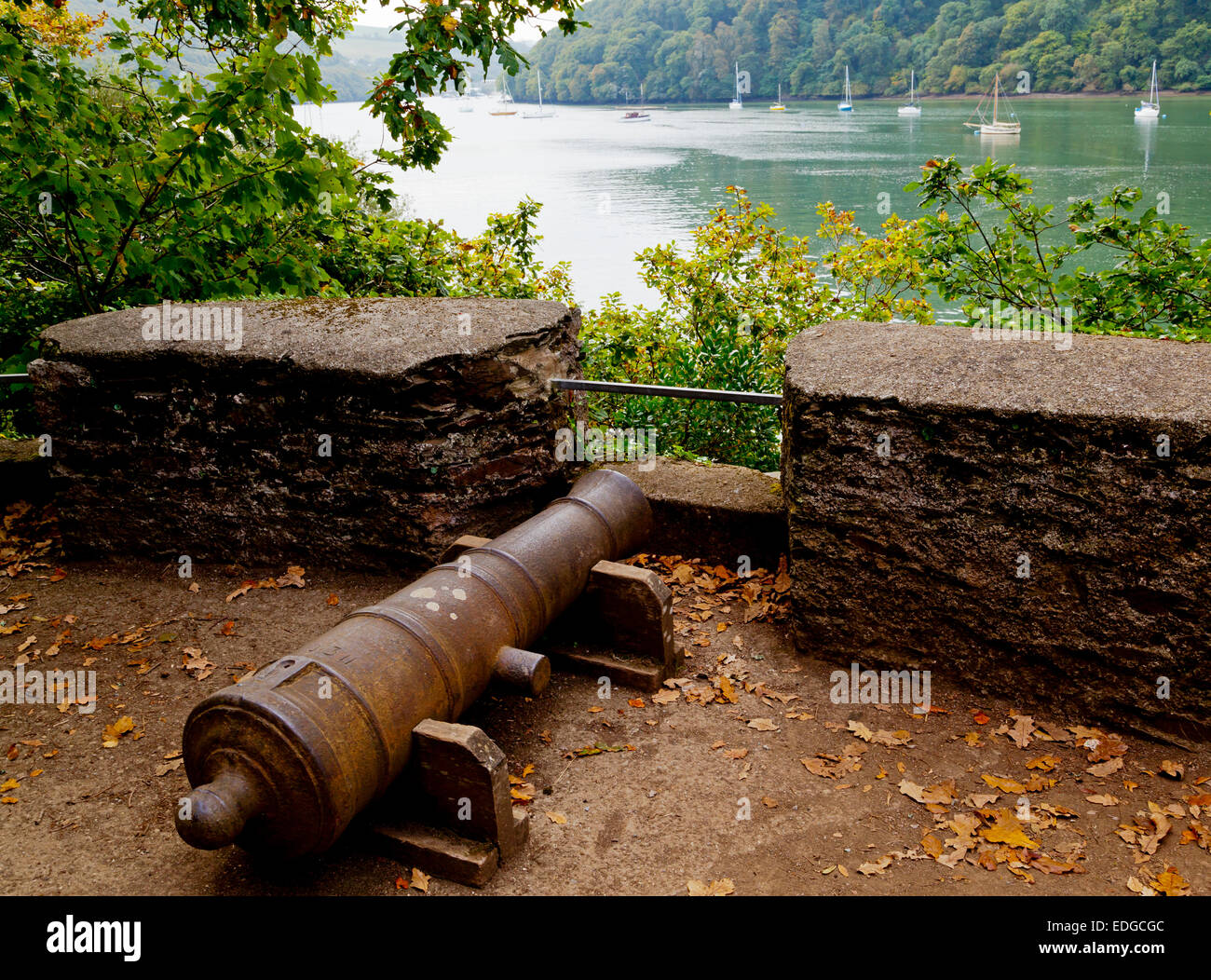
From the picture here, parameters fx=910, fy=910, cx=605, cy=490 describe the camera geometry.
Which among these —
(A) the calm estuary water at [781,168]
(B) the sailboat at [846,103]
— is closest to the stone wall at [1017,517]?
(A) the calm estuary water at [781,168]

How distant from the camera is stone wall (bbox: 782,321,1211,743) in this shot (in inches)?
122

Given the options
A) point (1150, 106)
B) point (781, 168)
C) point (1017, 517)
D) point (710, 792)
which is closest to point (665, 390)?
point (1017, 517)

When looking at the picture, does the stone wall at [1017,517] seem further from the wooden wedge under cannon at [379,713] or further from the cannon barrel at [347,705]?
the cannon barrel at [347,705]

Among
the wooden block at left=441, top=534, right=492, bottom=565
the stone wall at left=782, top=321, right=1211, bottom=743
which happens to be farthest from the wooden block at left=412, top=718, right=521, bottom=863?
the stone wall at left=782, top=321, right=1211, bottom=743

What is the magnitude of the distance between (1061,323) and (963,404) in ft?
8.93

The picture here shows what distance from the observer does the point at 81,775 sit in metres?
3.34
